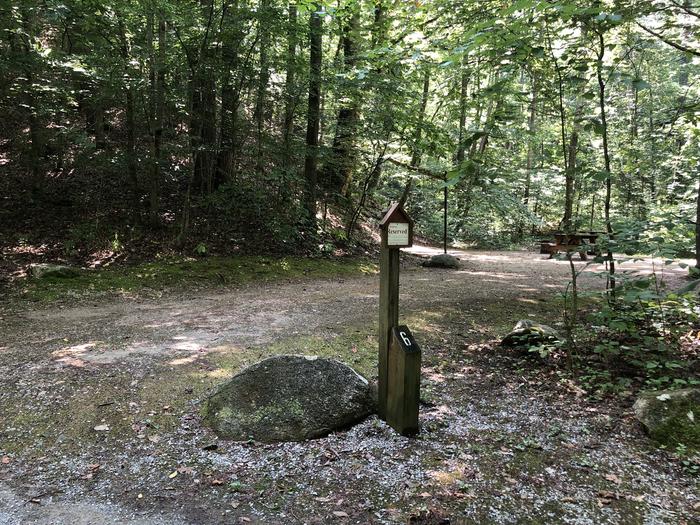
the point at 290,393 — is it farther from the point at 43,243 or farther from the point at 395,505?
the point at 43,243

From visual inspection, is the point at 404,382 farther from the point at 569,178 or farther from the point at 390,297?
→ the point at 569,178

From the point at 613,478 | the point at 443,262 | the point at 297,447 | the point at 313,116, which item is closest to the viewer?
the point at 613,478

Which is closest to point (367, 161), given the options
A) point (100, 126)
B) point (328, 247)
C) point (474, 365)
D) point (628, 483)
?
point (328, 247)

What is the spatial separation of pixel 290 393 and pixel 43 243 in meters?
8.68

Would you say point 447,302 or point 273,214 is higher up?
point 273,214

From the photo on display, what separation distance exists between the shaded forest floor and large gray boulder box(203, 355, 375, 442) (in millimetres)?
120

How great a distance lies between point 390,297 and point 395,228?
559 millimetres

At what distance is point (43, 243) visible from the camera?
9.68 metres

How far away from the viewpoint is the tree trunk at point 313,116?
10.8 meters

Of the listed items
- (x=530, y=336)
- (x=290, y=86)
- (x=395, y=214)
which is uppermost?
(x=290, y=86)

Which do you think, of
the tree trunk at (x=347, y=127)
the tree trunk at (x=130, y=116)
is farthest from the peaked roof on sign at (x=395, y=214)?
the tree trunk at (x=130, y=116)

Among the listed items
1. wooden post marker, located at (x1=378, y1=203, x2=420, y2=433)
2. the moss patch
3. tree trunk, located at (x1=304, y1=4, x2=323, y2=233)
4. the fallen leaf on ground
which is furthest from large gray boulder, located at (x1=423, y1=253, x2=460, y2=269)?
the fallen leaf on ground

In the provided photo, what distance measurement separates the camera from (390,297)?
3.62m

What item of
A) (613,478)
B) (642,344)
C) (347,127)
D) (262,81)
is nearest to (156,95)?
(262,81)
